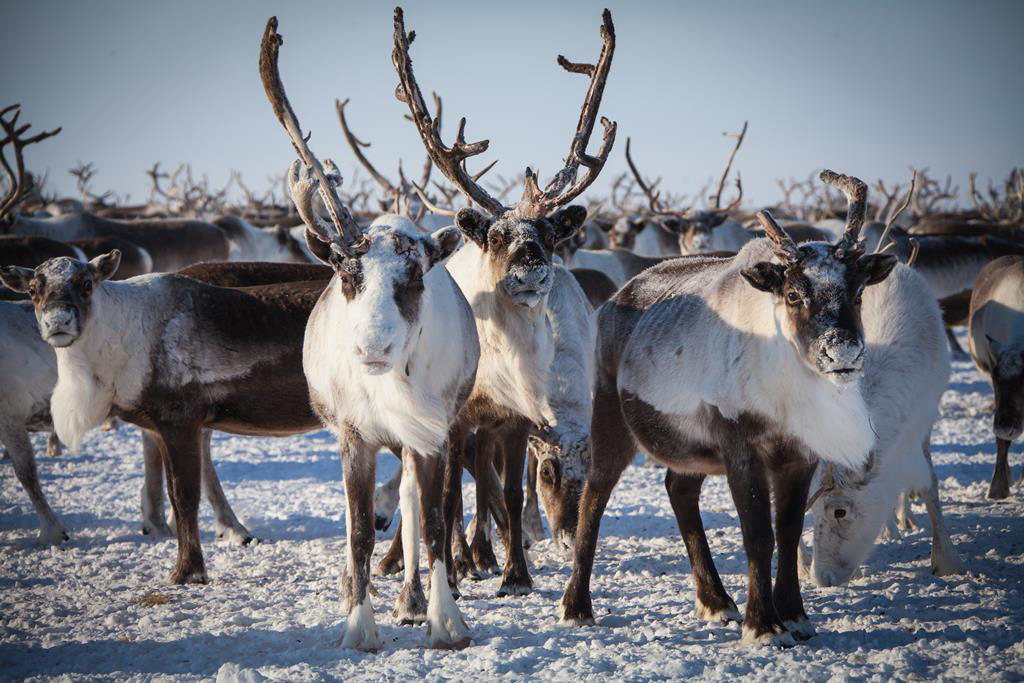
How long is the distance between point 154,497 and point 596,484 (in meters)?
3.30

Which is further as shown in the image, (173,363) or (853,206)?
(173,363)

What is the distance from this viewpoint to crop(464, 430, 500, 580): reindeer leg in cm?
532

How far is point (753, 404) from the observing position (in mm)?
3924

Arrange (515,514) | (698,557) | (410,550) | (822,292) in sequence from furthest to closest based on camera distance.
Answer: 1. (515,514)
2. (698,557)
3. (410,550)
4. (822,292)

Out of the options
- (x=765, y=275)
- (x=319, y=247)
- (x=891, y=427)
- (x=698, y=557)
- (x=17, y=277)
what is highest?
(x=17, y=277)

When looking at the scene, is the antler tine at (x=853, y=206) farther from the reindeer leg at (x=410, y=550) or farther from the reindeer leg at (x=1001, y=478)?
the reindeer leg at (x=1001, y=478)

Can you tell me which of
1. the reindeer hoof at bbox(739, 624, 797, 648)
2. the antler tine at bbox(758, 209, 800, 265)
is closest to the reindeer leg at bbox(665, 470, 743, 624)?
the reindeer hoof at bbox(739, 624, 797, 648)

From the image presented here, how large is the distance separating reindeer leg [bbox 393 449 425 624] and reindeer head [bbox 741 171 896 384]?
1.69 m

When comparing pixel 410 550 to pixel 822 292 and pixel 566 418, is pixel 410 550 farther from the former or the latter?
pixel 822 292

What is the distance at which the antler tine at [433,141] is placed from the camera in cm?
498

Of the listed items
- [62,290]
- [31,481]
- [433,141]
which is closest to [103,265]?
[62,290]

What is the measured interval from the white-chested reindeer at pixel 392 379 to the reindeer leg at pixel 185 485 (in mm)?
1452

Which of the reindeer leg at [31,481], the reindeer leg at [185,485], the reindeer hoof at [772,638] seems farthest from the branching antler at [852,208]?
the reindeer leg at [31,481]

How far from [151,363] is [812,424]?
3686mm
